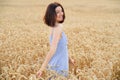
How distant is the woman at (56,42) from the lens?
4398 mm

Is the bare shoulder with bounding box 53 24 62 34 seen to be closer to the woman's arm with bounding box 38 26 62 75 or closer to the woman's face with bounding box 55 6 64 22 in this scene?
the woman's arm with bounding box 38 26 62 75

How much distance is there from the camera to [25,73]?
179 inches

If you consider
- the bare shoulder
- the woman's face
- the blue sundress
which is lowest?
the blue sundress

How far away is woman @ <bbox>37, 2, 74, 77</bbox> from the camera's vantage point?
440cm

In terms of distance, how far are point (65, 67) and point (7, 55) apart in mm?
1530

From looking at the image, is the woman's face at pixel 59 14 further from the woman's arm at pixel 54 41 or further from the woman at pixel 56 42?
the woman's arm at pixel 54 41

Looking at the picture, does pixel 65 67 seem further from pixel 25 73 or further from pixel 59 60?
pixel 25 73

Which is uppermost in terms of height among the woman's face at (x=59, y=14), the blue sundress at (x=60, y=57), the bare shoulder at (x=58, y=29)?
the woman's face at (x=59, y=14)

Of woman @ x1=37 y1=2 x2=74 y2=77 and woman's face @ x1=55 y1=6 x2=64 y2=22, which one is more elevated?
woman's face @ x1=55 y1=6 x2=64 y2=22

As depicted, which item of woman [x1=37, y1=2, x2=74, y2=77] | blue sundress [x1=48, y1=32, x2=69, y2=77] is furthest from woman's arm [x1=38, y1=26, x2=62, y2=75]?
blue sundress [x1=48, y1=32, x2=69, y2=77]

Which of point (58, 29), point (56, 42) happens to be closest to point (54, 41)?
point (56, 42)

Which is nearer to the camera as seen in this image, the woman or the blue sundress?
the woman

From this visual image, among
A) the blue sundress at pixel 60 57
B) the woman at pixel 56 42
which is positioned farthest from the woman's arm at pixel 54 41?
the blue sundress at pixel 60 57

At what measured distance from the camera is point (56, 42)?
439cm
